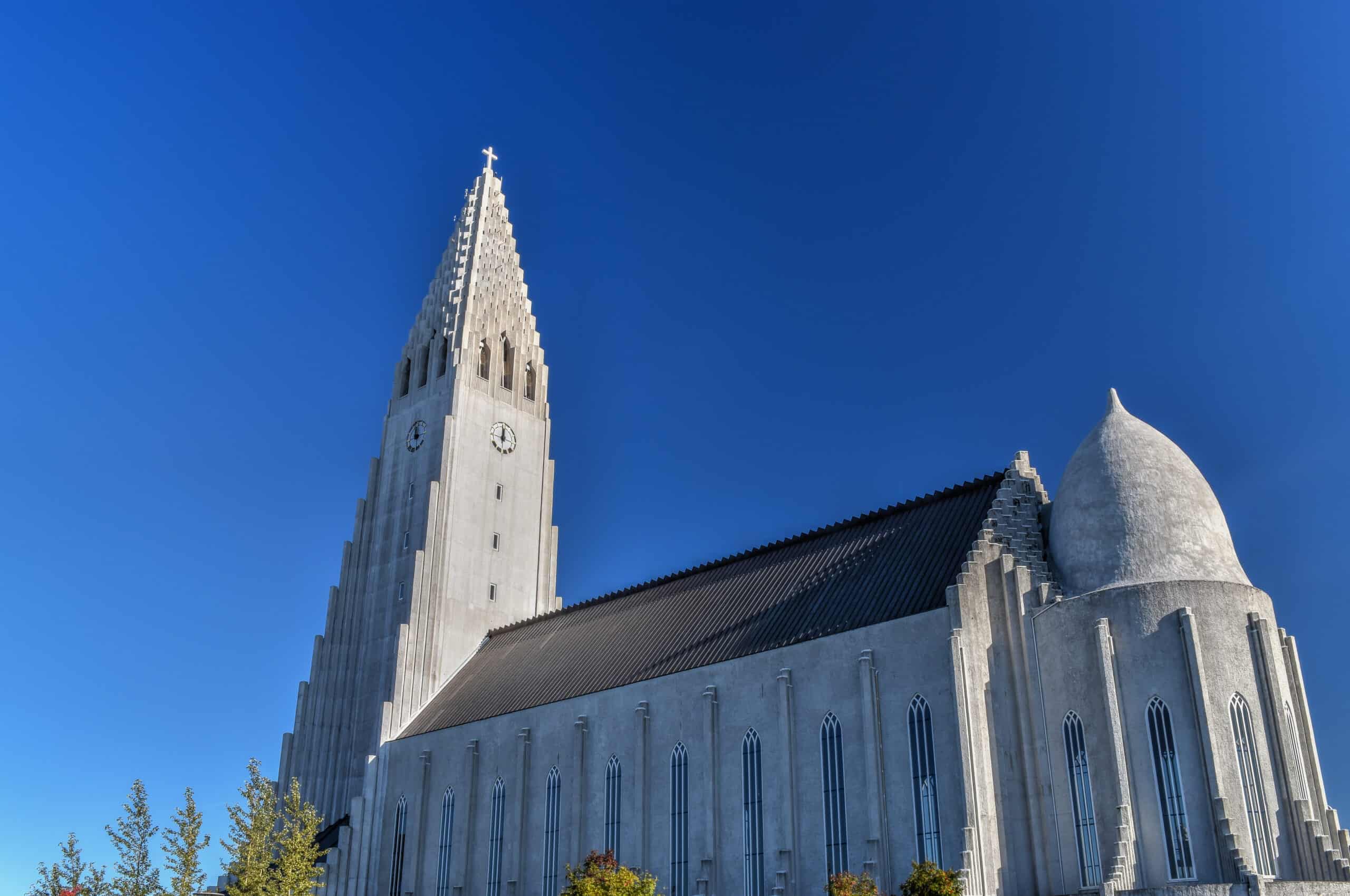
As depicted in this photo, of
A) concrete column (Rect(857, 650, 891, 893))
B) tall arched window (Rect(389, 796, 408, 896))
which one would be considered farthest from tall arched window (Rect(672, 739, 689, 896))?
tall arched window (Rect(389, 796, 408, 896))

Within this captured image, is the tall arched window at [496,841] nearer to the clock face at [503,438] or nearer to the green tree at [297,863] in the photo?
the green tree at [297,863]

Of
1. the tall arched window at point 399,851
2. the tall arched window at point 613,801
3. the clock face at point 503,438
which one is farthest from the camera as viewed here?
the clock face at point 503,438

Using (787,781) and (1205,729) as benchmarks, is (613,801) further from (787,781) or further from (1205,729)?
(1205,729)

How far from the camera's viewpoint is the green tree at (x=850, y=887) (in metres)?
30.3

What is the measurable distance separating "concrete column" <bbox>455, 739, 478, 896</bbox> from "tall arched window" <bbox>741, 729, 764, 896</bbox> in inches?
604

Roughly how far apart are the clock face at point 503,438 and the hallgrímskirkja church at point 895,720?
9.70 metres

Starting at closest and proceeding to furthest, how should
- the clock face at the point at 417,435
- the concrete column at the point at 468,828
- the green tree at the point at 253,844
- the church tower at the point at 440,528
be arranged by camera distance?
the green tree at the point at 253,844, the concrete column at the point at 468,828, the church tower at the point at 440,528, the clock face at the point at 417,435

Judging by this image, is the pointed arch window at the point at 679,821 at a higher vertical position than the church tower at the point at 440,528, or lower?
lower

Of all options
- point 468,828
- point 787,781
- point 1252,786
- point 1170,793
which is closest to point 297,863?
point 787,781

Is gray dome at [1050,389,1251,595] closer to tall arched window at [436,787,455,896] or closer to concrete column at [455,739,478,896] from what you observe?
concrete column at [455,739,478,896]

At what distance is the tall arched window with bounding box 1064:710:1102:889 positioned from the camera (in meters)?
32.4

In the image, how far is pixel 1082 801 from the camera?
33250mm

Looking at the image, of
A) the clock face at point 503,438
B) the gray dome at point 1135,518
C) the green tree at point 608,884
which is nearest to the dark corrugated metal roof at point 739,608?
the gray dome at point 1135,518

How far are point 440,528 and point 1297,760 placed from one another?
41867 millimetres
